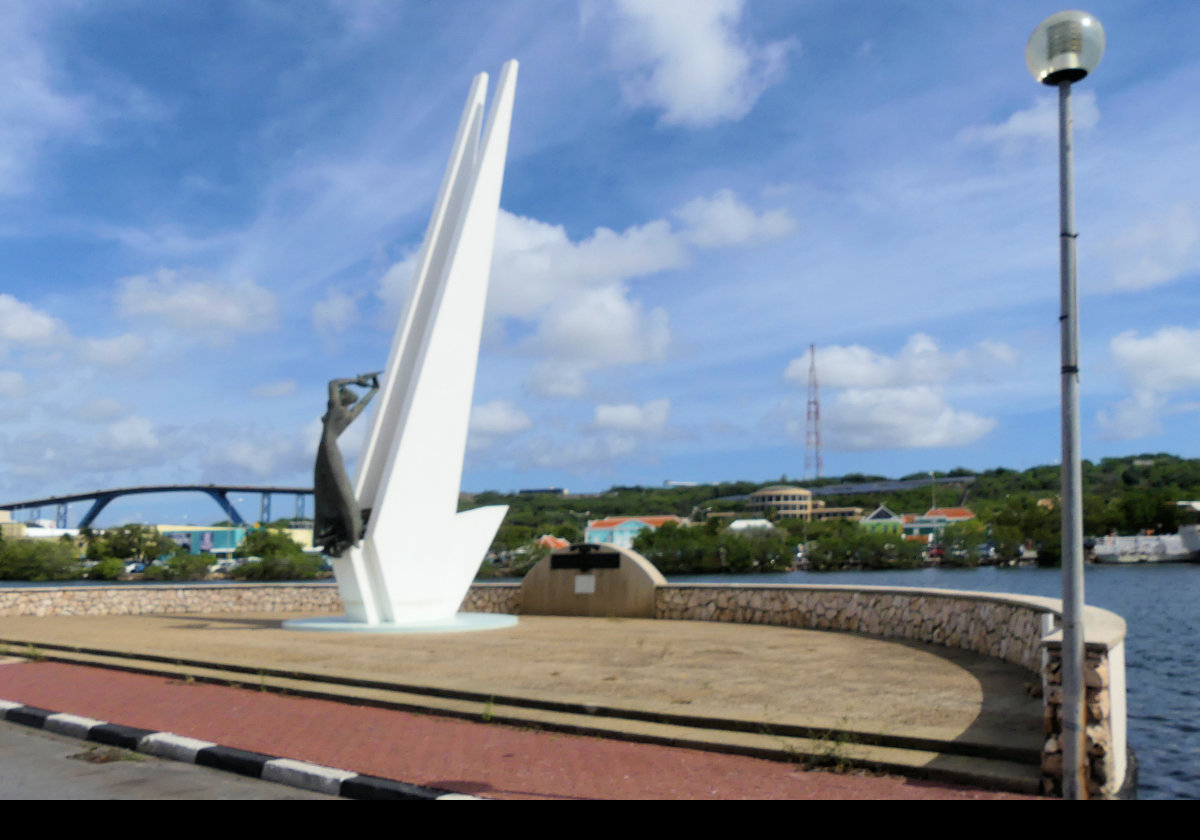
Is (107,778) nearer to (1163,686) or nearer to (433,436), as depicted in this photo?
(433,436)

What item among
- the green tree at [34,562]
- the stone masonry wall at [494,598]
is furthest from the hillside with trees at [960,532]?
the stone masonry wall at [494,598]

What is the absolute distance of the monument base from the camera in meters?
13.1

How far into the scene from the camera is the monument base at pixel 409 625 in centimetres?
1312

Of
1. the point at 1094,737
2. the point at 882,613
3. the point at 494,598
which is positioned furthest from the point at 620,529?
the point at 1094,737

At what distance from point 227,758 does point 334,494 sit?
7.83 meters

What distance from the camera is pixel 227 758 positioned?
221 inches

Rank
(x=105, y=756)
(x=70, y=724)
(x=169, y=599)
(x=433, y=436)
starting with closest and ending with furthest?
(x=105, y=756), (x=70, y=724), (x=433, y=436), (x=169, y=599)

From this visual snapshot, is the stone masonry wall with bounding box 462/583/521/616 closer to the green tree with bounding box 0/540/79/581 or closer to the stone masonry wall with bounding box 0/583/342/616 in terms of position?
the stone masonry wall with bounding box 0/583/342/616

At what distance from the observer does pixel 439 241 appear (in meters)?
15.2

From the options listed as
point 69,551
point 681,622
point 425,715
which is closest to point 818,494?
point 69,551

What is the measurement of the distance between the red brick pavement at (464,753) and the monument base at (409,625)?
4778 mm

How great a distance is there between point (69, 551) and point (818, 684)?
63.9 metres

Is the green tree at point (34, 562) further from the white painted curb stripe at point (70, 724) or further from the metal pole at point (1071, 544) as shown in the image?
the metal pole at point (1071, 544)

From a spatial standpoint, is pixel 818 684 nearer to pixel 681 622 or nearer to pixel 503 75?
pixel 681 622
